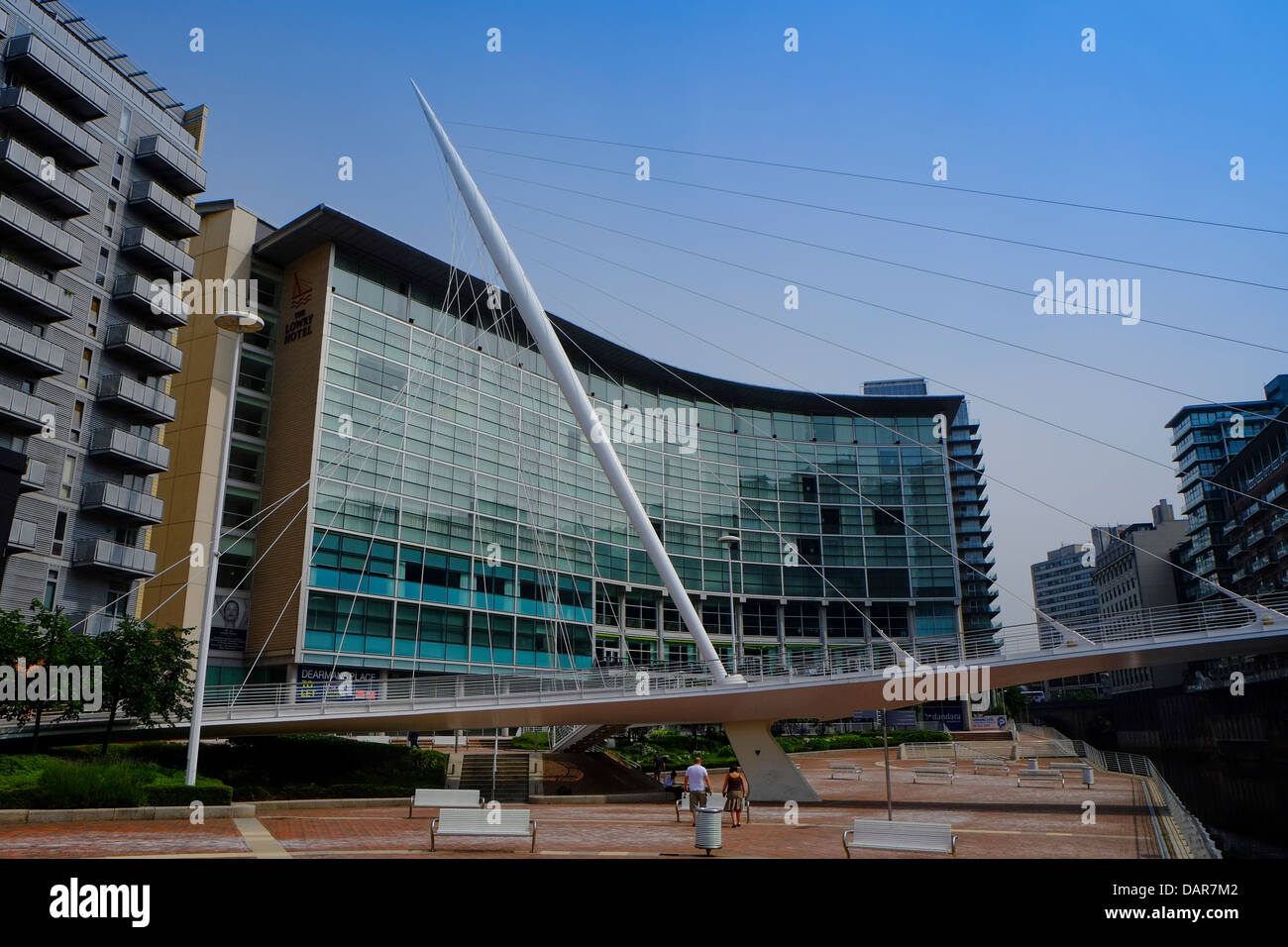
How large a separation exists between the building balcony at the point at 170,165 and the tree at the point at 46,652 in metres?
26.9

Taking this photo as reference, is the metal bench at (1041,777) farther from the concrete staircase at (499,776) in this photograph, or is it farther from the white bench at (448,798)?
the white bench at (448,798)

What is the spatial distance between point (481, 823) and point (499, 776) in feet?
72.6

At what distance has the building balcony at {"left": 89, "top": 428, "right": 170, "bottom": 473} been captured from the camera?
137 feet

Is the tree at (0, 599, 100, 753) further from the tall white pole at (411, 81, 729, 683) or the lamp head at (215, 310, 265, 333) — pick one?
the tall white pole at (411, 81, 729, 683)

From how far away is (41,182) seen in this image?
129 ft

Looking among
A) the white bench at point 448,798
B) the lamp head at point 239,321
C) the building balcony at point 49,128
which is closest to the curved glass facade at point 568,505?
the building balcony at point 49,128

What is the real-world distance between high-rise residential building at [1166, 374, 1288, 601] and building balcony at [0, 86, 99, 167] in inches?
4307

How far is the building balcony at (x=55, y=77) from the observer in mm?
39562

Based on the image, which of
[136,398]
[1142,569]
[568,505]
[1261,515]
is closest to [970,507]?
[1142,569]

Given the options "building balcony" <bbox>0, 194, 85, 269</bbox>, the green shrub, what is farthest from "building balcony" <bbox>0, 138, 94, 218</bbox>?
the green shrub

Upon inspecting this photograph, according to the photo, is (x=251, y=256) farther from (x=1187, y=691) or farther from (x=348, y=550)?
(x=1187, y=691)

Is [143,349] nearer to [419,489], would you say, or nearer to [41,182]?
[41,182]
